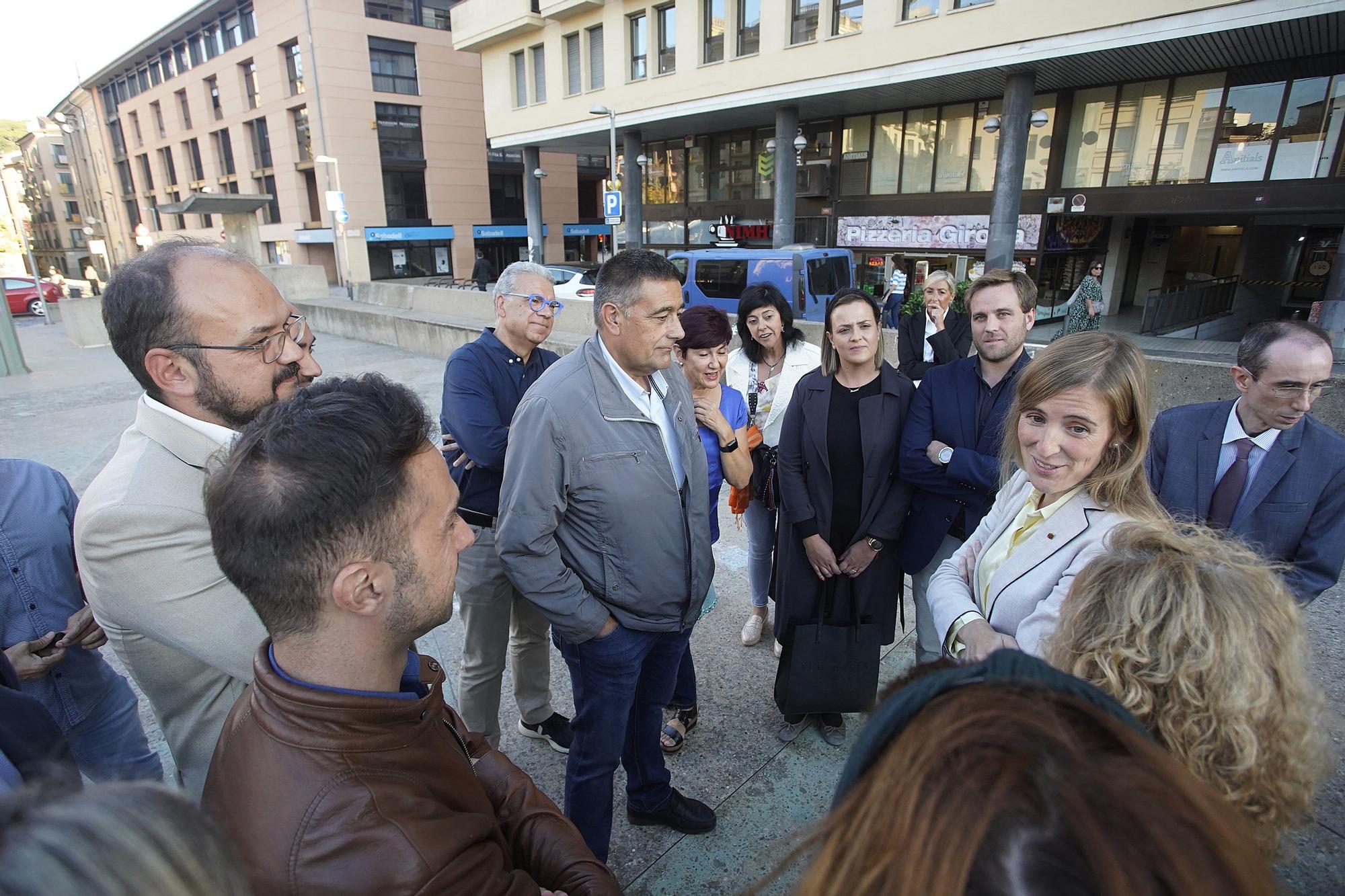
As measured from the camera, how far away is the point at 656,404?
2.30m

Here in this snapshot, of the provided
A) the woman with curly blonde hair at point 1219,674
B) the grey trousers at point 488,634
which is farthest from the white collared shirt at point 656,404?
the woman with curly blonde hair at point 1219,674

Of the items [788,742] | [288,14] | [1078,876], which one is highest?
[288,14]

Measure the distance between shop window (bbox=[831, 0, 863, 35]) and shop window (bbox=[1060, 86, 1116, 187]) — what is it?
5.81 meters


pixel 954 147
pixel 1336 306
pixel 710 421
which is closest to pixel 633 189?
pixel 954 147

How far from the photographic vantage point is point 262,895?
2.97ft

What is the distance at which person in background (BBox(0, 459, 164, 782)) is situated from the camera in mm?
1870

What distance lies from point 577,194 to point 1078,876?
1654 inches

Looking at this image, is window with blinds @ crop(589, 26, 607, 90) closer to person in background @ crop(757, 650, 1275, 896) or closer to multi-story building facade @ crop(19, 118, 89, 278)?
person in background @ crop(757, 650, 1275, 896)

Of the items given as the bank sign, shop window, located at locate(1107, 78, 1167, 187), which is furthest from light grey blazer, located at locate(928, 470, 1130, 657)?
shop window, located at locate(1107, 78, 1167, 187)

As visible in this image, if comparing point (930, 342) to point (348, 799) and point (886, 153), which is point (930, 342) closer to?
point (348, 799)

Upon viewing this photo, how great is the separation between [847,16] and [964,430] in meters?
17.3

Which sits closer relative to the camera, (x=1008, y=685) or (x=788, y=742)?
(x=1008, y=685)

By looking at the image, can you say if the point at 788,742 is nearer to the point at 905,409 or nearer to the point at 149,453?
the point at 905,409

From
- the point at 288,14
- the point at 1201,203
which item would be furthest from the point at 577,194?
the point at 1201,203
